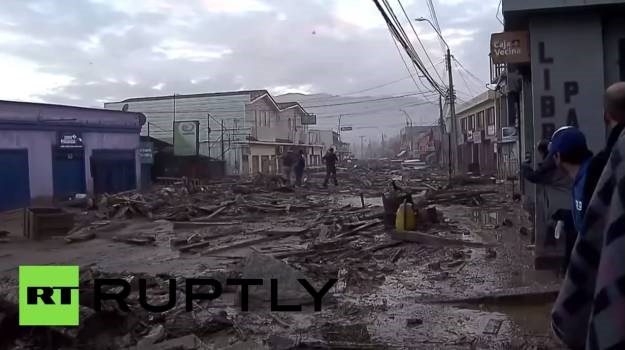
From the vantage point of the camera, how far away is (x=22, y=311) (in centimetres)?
568

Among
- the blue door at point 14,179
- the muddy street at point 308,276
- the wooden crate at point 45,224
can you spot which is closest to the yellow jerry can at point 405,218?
the muddy street at point 308,276

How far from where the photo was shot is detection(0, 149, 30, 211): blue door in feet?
76.4

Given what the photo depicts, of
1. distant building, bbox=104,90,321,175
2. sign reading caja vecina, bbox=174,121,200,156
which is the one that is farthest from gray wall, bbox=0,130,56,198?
distant building, bbox=104,90,321,175

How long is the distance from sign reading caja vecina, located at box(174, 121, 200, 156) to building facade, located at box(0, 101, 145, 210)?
8.69 m

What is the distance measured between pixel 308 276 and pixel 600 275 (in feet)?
23.9

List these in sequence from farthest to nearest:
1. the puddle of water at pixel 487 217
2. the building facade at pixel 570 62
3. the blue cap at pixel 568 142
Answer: the puddle of water at pixel 487 217 < the building facade at pixel 570 62 < the blue cap at pixel 568 142

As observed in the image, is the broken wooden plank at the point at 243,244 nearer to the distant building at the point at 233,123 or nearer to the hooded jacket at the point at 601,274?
the hooded jacket at the point at 601,274

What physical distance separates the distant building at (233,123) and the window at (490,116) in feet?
50.8

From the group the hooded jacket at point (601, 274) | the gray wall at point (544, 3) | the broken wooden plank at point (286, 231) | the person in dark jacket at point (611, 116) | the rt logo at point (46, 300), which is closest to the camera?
the hooded jacket at point (601, 274)

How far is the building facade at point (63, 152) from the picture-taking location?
77.7ft

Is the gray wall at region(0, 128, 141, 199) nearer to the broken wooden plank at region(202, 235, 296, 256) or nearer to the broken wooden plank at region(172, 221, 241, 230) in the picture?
the broken wooden plank at region(172, 221, 241, 230)

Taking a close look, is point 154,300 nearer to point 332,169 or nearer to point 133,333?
point 133,333


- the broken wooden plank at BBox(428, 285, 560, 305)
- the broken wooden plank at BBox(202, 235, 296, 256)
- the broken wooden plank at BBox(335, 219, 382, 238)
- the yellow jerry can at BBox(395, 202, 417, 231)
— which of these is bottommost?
the broken wooden plank at BBox(428, 285, 560, 305)

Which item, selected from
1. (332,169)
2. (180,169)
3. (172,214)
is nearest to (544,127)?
(172,214)
